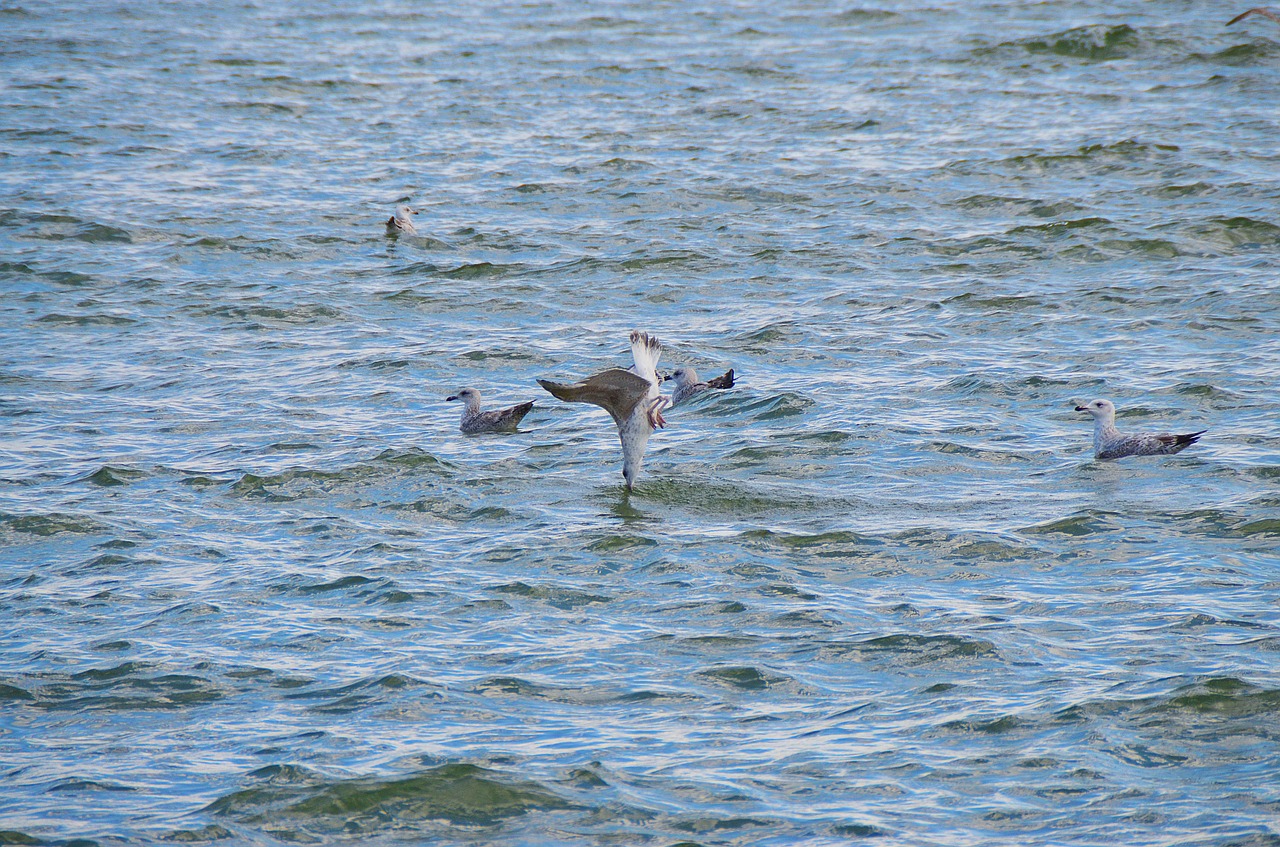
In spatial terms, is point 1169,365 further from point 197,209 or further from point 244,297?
point 197,209

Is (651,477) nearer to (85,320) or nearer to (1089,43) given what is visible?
(85,320)

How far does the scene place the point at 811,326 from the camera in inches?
600

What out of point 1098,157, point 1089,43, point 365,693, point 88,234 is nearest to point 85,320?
point 88,234

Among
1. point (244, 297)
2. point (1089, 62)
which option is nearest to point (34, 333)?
point (244, 297)

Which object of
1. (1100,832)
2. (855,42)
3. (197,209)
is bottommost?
(1100,832)

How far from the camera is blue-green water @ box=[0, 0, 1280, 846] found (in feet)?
23.0

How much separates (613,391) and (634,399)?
24cm

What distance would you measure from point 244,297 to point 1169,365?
9.94 m

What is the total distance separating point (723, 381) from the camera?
13141 millimetres

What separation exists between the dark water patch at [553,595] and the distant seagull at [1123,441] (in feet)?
14.9

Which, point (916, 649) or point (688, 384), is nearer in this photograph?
point (916, 649)

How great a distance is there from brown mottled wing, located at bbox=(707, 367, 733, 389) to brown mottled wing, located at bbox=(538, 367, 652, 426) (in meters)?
2.20

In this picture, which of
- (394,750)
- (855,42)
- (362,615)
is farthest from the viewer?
(855,42)

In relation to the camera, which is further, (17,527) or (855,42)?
(855,42)
